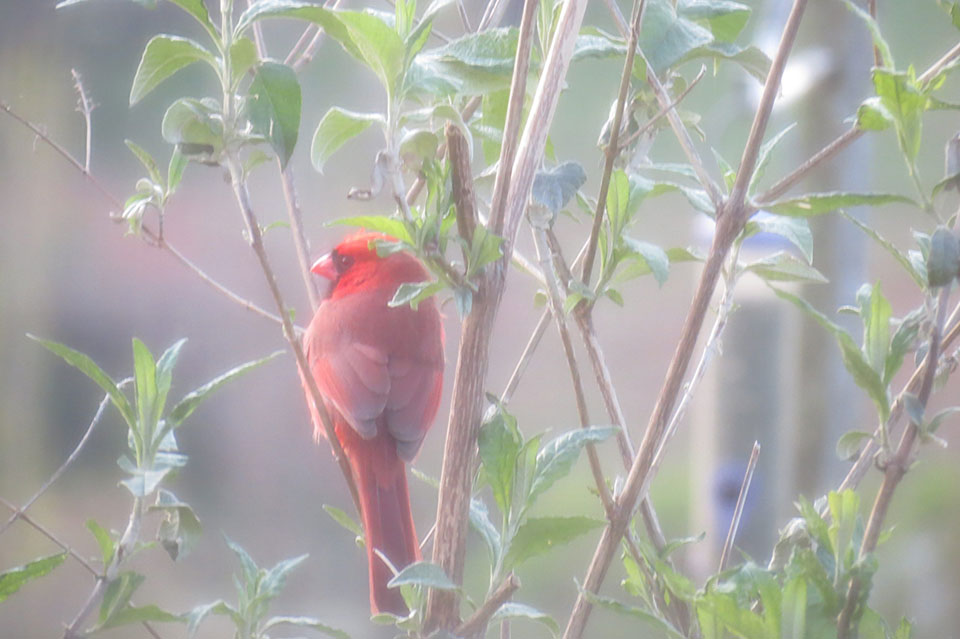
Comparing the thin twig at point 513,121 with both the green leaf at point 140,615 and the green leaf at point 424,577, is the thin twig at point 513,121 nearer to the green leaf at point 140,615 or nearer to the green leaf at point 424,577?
the green leaf at point 424,577

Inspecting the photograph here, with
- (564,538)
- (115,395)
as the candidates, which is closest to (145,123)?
(115,395)

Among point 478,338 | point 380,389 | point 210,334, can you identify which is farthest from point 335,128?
point 210,334

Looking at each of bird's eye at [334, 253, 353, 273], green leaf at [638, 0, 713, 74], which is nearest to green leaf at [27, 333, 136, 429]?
green leaf at [638, 0, 713, 74]

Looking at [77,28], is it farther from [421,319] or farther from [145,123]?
[421,319]

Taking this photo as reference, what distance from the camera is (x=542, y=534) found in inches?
31.4

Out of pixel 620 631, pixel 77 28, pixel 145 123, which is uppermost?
pixel 77 28

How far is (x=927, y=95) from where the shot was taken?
757mm

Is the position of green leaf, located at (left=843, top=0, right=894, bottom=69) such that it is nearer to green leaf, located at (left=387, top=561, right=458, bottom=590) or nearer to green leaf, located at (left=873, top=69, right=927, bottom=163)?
green leaf, located at (left=873, top=69, right=927, bottom=163)

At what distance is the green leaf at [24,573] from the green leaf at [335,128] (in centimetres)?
37

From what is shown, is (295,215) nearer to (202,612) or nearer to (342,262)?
(202,612)

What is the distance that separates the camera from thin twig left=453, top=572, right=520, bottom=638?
0.74 meters

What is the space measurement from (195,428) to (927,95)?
2.88 metres

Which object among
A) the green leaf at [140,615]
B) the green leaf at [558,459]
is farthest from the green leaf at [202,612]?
the green leaf at [558,459]

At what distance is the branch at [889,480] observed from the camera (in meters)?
0.75
